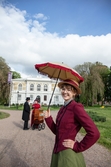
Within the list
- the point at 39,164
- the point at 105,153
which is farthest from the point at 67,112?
the point at 105,153

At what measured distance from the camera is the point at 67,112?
192cm

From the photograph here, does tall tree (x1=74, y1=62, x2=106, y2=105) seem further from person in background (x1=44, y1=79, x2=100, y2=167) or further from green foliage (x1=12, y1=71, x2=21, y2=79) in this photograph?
green foliage (x1=12, y1=71, x2=21, y2=79)

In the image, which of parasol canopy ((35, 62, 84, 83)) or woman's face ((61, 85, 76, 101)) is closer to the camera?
woman's face ((61, 85, 76, 101))

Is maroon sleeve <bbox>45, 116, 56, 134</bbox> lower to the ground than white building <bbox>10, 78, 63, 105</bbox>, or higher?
lower

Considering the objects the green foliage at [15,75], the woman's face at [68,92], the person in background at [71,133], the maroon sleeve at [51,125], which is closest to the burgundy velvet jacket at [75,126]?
the person in background at [71,133]

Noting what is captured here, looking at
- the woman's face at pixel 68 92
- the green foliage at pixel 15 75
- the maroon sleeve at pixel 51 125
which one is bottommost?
the maroon sleeve at pixel 51 125

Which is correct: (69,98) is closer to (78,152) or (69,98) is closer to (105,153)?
(78,152)

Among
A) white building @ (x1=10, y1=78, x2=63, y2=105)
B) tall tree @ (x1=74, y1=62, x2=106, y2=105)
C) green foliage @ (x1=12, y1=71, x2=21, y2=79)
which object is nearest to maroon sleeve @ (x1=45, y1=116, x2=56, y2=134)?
tall tree @ (x1=74, y1=62, x2=106, y2=105)

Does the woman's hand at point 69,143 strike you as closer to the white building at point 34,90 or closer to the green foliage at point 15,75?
the white building at point 34,90

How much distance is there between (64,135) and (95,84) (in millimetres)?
32517

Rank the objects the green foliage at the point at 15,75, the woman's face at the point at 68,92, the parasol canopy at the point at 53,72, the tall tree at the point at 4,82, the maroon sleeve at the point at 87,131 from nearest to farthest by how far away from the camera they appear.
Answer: the maroon sleeve at the point at 87,131, the woman's face at the point at 68,92, the parasol canopy at the point at 53,72, the tall tree at the point at 4,82, the green foliage at the point at 15,75

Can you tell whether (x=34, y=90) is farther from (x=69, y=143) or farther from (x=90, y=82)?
(x=69, y=143)

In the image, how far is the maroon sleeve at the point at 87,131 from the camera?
65.9 inches

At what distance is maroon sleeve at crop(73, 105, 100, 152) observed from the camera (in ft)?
5.49
